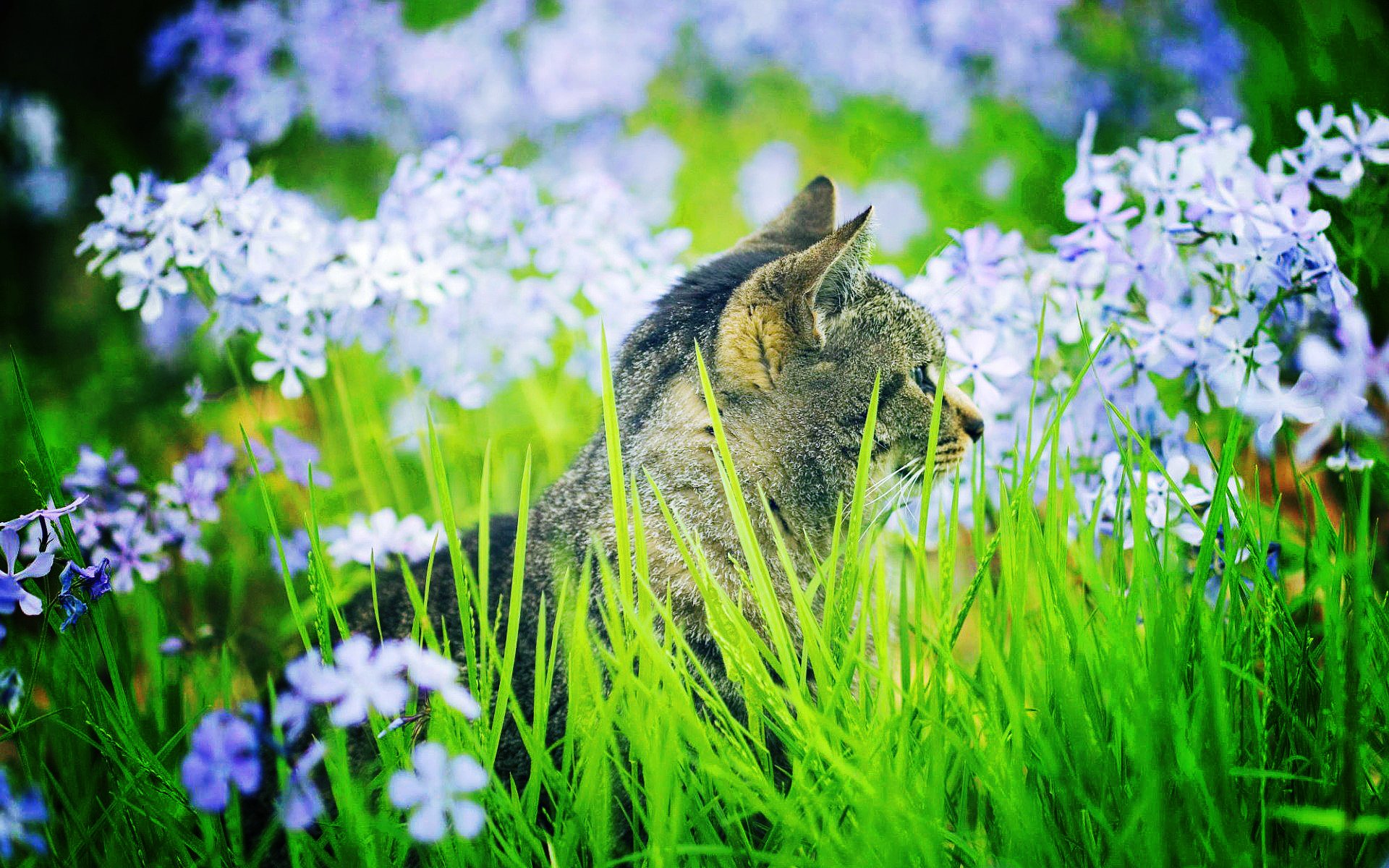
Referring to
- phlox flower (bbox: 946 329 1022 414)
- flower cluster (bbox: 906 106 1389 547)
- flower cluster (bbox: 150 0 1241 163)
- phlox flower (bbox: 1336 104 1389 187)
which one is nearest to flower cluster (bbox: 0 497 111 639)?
flower cluster (bbox: 906 106 1389 547)

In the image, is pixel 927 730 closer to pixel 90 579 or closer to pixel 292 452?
pixel 90 579

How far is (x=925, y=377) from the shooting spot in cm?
178

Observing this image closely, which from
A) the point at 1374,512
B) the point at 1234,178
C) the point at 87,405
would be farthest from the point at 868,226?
the point at 87,405

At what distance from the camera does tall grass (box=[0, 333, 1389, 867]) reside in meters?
0.97

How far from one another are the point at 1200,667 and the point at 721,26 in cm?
412

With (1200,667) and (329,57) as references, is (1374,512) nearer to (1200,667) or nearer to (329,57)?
(1200,667)

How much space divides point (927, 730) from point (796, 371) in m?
0.62

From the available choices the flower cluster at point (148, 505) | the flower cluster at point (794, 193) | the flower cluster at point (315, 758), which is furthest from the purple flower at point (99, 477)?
the flower cluster at point (794, 193)

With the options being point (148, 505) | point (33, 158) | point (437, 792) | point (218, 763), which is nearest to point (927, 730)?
point (437, 792)

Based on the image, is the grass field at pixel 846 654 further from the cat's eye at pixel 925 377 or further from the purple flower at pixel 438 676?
the cat's eye at pixel 925 377

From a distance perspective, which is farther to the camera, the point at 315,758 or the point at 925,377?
the point at 925,377

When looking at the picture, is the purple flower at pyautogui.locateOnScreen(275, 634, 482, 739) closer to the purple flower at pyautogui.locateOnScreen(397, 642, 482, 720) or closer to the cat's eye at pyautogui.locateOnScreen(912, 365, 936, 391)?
the purple flower at pyautogui.locateOnScreen(397, 642, 482, 720)

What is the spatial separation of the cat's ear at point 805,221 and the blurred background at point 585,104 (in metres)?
1.27

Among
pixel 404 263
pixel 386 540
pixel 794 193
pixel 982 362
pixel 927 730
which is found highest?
pixel 794 193
